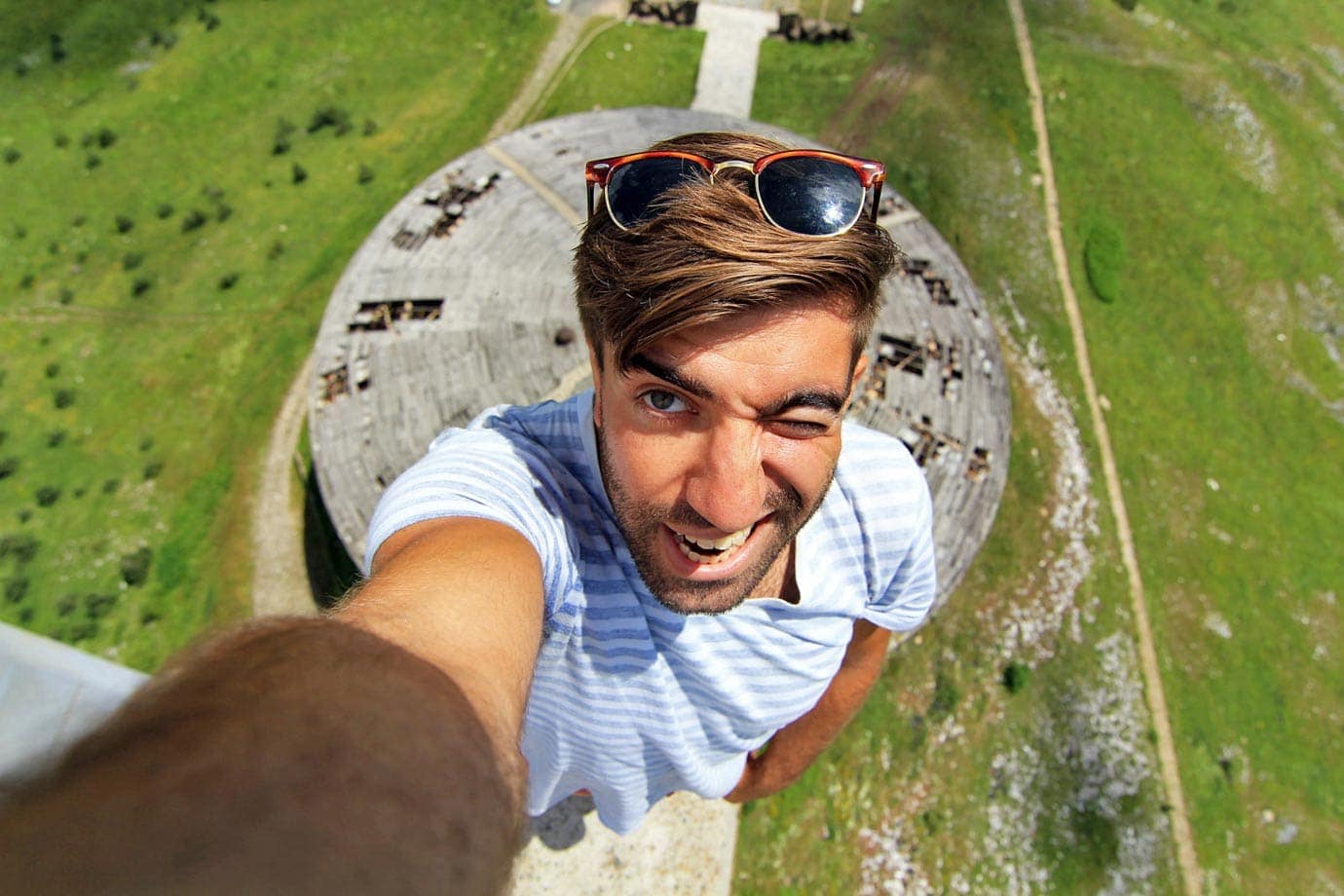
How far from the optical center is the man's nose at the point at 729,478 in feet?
12.8

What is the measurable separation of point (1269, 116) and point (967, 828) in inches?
1296

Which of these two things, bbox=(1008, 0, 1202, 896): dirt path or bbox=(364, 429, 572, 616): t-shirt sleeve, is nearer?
bbox=(364, 429, 572, 616): t-shirt sleeve

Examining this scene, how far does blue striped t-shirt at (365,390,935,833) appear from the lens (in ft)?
14.9

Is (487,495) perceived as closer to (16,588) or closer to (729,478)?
(729,478)

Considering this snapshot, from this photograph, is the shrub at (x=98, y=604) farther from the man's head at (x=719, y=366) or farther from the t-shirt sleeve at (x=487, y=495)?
the man's head at (x=719, y=366)

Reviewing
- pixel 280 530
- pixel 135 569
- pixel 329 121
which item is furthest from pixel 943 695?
pixel 329 121

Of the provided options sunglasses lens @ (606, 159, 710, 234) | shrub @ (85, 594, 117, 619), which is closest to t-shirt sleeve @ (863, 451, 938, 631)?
sunglasses lens @ (606, 159, 710, 234)

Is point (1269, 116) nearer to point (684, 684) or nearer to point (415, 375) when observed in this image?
point (415, 375)

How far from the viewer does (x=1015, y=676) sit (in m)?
18.2

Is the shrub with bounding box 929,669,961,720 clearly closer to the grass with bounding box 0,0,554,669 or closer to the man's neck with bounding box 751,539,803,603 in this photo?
the man's neck with bounding box 751,539,803,603

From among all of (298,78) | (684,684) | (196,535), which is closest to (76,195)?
(298,78)

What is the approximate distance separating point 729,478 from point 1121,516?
21.8 m

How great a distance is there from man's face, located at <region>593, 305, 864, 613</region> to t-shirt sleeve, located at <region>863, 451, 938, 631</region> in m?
1.40

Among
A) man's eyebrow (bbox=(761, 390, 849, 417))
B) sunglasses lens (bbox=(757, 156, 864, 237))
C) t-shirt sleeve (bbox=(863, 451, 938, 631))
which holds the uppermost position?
sunglasses lens (bbox=(757, 156, 864, 237))
